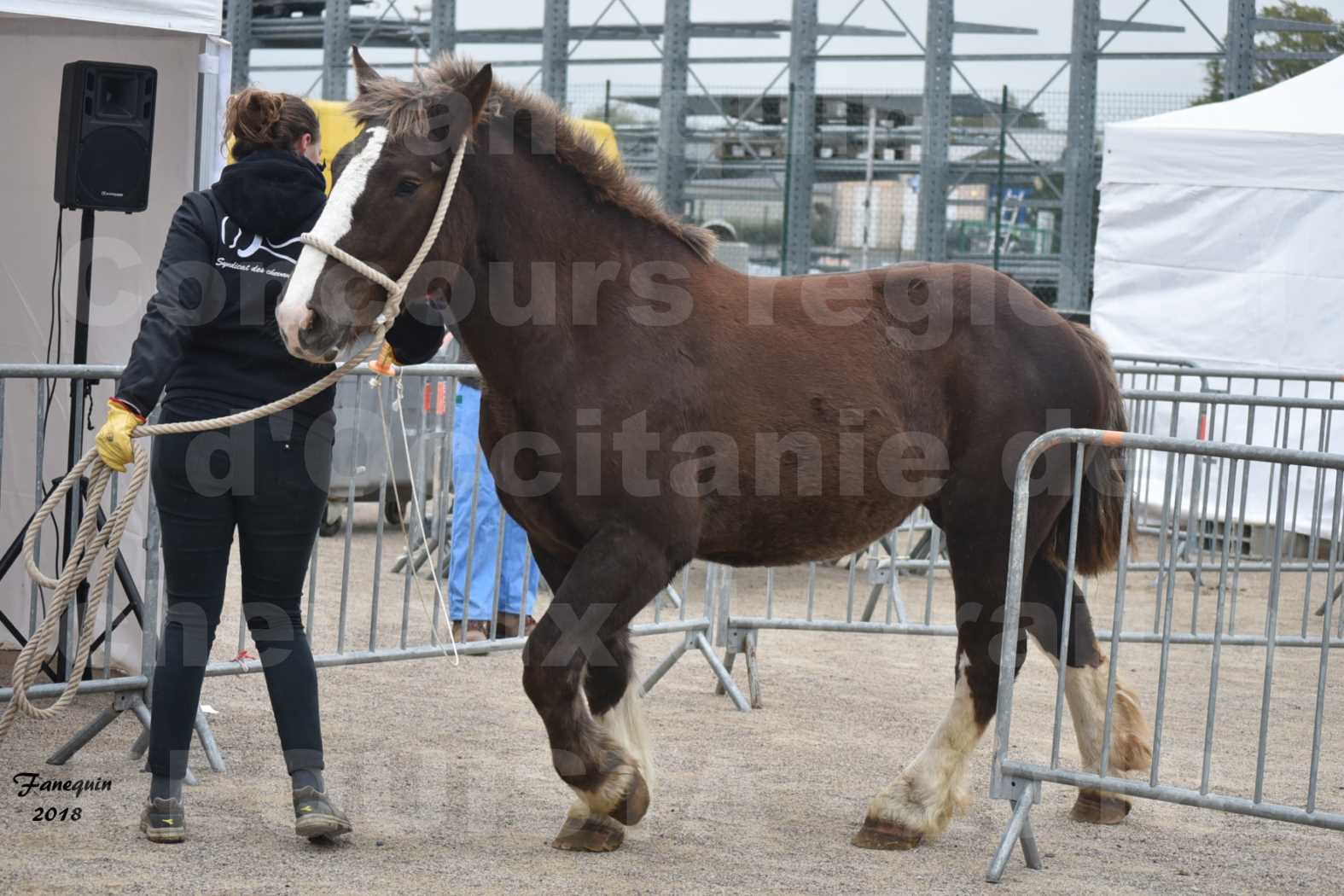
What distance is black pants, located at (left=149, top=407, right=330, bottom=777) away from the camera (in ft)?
12.5

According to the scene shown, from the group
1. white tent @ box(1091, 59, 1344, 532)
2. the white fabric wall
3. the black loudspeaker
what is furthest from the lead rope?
white tent @ box(1091, 59, 1344, 532)

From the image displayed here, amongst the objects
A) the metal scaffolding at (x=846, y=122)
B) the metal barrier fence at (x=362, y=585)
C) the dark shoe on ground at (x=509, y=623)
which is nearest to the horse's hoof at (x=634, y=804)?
the metal barrier fence at (x=362, y=585)

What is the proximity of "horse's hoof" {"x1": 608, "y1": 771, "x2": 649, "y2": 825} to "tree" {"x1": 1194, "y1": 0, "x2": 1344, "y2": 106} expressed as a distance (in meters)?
14.3

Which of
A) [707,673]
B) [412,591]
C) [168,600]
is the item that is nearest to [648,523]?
[168,600]

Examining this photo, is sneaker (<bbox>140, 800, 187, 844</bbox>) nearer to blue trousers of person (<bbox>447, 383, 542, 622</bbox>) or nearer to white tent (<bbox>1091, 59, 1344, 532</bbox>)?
blue trousers of person (<bbox>447, 383, 542, 622</bbox>)

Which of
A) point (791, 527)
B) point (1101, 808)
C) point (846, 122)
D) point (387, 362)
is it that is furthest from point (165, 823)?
point (846, 122)

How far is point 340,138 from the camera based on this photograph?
10562 millimetres

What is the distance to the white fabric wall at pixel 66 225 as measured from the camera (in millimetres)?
5410

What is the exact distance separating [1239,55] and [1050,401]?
1317 centimetres

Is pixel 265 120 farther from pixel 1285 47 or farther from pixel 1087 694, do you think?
pixel 1285 47

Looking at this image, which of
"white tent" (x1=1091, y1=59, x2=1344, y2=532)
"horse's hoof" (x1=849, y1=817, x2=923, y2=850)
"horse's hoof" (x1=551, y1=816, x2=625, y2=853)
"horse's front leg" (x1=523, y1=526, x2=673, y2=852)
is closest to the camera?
"horse's front leg" (x1=523, y1=526, x2=673, y2=852)

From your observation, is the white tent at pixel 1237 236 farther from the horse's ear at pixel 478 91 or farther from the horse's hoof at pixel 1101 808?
the horse's ear at pixel 478 91

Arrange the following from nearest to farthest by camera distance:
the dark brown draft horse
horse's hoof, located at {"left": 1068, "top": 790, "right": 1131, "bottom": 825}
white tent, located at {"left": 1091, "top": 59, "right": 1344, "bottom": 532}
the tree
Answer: the dark brown draft horse, horse's hoof, located at {"left": 1068, "top": 790, "right": 1131, "bottom": 825}, white tent, located at {"left": 1091, "top": 59, "right": 1344, "bottom": 532}, the tree

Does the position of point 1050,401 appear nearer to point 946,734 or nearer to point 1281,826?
point 946,734
